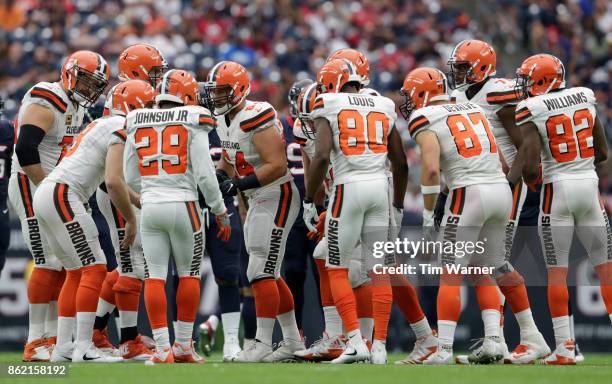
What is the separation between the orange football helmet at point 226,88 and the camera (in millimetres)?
10070

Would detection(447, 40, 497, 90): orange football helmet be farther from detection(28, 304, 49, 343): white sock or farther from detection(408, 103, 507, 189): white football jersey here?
detection(28, 304, 49, 343): white sock

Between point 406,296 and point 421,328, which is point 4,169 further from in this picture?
point 421,328

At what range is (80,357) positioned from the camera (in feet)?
32.1

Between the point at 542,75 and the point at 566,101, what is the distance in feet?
1.17

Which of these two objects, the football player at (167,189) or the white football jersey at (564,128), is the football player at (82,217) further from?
the white football jersey at (564,128)

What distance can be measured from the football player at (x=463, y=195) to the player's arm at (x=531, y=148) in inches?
10.8

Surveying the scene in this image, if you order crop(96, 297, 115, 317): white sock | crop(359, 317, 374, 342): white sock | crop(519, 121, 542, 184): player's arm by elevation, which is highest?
crop(519, 121, 542, 184): player's arm

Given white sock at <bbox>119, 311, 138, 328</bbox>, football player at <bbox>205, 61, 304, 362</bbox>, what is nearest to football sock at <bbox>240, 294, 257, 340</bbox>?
football player at <bbox>205, 61, 304, 362</bbox>

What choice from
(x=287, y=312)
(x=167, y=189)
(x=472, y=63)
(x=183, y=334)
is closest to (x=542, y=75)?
(x=472, y=63)

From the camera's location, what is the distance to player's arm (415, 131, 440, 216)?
948 centimetres

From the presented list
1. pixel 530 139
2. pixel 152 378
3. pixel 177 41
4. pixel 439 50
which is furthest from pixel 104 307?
pixel 439 50

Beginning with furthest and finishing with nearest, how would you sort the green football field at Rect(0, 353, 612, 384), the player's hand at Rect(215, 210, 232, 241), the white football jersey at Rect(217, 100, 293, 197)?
the white football jersey at Rect(217, 100, 293, 197) < the player's hand at Rect(215, 210, 232, 241) < the green football field at Rect(0, 353, 612, 384)

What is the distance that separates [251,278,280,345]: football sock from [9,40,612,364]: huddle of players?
14mm

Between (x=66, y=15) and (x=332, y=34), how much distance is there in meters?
4.96
